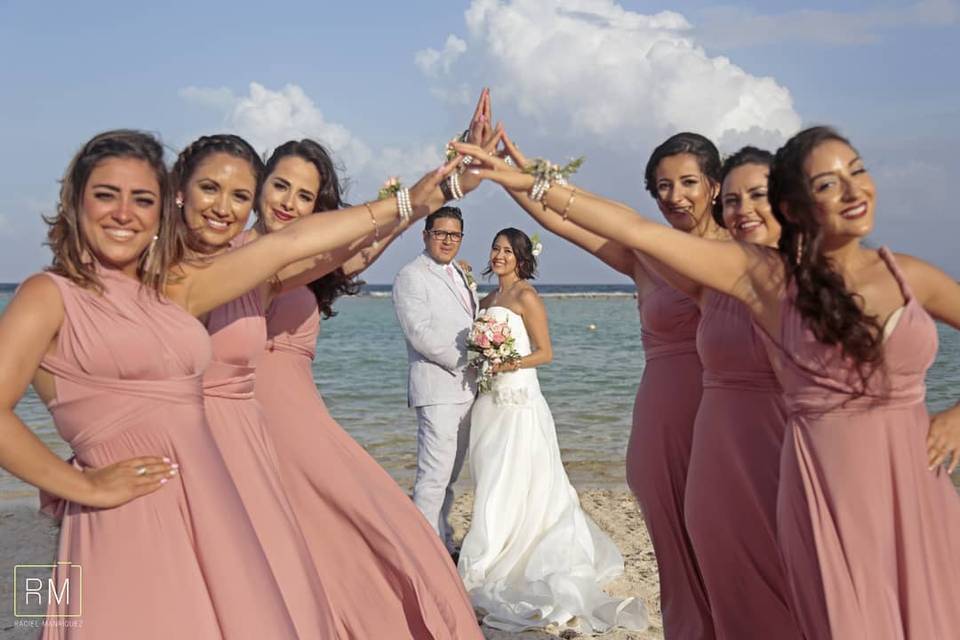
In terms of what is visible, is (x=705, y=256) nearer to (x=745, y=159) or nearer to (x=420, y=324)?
(x=745, y=159)

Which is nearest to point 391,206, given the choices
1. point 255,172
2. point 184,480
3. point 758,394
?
point 255,172

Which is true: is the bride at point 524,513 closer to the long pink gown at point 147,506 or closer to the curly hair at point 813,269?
the long pink gown at point 147,506

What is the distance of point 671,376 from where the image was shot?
5.38 meters

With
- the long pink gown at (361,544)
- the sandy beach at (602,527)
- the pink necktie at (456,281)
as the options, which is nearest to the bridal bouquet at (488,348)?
the pink necktie at (456,281)

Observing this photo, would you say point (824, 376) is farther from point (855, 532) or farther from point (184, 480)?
point (184, 480)

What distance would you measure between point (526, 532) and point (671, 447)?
9.53 ft

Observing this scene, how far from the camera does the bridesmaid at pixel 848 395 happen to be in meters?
3.53

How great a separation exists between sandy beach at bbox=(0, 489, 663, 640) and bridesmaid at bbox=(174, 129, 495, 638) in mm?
1865

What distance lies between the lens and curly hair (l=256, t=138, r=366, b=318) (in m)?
5.43

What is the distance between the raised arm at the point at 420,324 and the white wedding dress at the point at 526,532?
43 cm

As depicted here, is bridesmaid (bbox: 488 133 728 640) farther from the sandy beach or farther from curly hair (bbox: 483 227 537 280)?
curly hair (bbox: 483 227 537 280)

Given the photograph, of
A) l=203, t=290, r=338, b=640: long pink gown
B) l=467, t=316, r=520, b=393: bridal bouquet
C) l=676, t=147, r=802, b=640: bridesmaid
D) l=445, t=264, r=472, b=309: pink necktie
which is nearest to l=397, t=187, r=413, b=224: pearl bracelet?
l=203, t=290, r=338, b=640: long pink gown

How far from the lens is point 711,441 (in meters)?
4.70

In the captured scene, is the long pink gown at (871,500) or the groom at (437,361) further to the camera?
the groom at (437,361)
